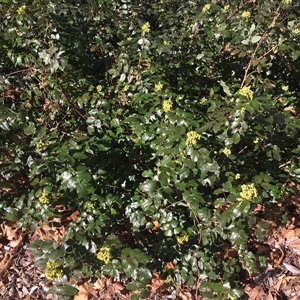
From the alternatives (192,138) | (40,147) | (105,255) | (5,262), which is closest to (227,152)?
(192,138)

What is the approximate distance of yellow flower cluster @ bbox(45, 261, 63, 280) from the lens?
207cm

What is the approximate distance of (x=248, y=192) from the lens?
2.21m

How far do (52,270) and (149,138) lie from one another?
1.10 m

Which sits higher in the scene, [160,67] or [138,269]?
[160,67]

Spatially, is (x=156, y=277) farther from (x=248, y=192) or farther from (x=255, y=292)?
(x=248, y=192)

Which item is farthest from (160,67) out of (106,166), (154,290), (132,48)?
(154,290)

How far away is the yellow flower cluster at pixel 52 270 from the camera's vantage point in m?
2.07

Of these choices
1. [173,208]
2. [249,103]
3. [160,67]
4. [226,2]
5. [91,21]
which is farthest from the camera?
[226,2]

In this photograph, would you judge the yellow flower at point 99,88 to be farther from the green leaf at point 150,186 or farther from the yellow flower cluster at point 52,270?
the yellow flower cluster at point 52,270

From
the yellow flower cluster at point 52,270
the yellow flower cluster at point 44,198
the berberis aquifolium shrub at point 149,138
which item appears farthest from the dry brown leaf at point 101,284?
the yellow flower cluster at point 52,270

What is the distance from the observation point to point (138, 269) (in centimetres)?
231

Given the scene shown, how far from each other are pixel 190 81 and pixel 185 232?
4.22ft

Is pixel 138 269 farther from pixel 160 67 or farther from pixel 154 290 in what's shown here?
pixel 160 67

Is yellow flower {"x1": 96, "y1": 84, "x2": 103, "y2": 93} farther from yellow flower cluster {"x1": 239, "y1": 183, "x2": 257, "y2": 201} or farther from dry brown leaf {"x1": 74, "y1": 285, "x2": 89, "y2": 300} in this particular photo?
dry brown leaf {"x1": 74, "y1": 285, "x2": 89, "y2": 300}
